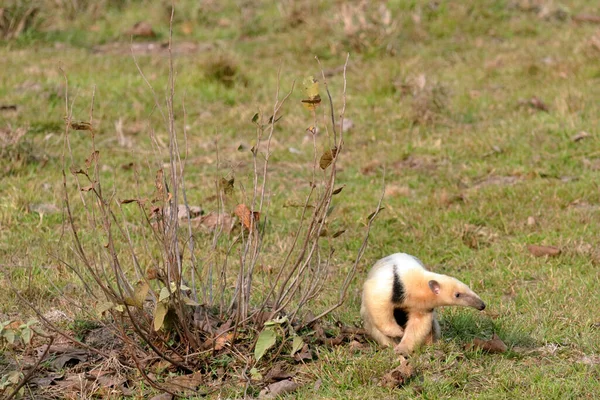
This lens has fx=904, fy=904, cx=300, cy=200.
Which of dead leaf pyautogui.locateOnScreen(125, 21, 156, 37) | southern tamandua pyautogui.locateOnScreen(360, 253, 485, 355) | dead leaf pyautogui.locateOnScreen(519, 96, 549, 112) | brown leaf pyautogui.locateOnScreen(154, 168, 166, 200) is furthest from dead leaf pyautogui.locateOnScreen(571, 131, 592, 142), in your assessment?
dead leaf pyautogui.locateOnScreen(125, 21, 156, 37)

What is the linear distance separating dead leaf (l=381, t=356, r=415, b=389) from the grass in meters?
0.04

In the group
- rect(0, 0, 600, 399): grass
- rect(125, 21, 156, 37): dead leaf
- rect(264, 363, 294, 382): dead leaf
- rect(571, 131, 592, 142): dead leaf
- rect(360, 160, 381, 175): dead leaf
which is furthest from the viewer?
rect(125, 21, 156, 37): dead leaf

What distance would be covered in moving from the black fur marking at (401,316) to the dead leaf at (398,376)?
312 millimetres

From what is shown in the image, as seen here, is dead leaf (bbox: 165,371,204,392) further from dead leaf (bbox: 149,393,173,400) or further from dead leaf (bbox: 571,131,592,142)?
dead leaf (bbox: 571,131,592,142)

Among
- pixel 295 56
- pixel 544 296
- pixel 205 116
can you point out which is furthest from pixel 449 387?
pixel 295 56

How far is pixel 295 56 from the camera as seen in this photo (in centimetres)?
1184

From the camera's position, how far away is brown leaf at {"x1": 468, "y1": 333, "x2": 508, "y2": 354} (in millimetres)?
4742

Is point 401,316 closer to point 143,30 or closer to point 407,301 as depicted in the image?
point 407,301

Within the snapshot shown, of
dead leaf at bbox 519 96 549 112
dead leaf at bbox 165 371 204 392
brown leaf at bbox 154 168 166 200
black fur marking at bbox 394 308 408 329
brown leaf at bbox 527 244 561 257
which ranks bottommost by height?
brown leaf at bbox 527 244 561 257

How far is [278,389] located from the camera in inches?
175

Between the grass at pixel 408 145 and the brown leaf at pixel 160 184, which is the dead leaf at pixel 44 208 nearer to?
the grass at pixel 408 145

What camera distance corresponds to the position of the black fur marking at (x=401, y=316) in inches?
182

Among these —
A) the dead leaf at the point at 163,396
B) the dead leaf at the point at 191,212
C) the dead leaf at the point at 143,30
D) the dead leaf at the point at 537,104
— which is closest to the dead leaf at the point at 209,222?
the dead leaf at the point at 191,212

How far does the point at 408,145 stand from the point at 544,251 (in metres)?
2.74
